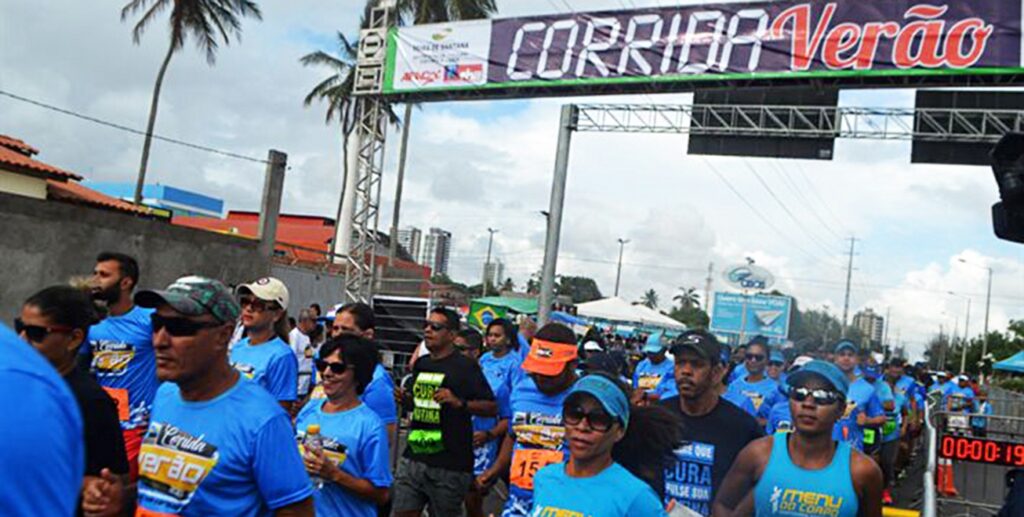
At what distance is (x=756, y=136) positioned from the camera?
1697cm

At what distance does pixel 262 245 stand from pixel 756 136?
1077cm

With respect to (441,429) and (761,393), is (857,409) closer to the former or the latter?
(761,393)

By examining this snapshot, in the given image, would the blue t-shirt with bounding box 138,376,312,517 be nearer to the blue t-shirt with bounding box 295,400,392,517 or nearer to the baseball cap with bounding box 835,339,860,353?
the blue t-shirt with bounding box 295,400,392,517

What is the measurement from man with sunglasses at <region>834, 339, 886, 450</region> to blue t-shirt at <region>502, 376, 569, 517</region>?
411 cm

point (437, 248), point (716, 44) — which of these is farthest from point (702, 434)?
point (437, 248)

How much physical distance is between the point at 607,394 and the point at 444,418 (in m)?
3.06

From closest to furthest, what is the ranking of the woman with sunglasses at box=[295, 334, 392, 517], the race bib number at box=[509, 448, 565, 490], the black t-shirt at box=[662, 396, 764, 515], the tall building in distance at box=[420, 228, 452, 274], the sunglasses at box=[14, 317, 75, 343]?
the sunglasses at box=[14, 317, 75, 343] < the woman with sunglasses at box=[295, 334, 392, 517] < the black t-shirt at box=[662, 396, 764, 515] < the race bib number at box=[509, 448, 565, 490] < the tall building in distance at box=[420, 228, 452, 274]

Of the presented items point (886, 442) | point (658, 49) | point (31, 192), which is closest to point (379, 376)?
point (886, 442)

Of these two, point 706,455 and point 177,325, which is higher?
point 177,325

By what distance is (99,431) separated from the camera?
3293mm

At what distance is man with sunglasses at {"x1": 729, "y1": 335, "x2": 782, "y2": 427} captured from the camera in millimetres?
8078

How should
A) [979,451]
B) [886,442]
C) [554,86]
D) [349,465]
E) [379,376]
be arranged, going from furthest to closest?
[554,86] → [886,442] → [979,451] → [379,376] → [349,465]

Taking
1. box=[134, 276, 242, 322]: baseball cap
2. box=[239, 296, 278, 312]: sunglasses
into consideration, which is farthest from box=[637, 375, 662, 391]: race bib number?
box=[134, 276, 242, 322]: baseball cap

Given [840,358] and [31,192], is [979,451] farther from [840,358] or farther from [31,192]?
[31,192]
